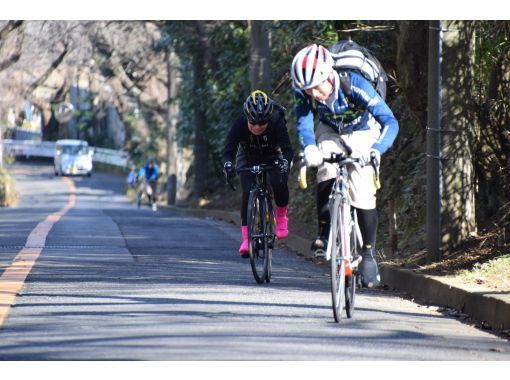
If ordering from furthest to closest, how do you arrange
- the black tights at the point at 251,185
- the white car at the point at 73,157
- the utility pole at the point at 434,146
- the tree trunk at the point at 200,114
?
the white car at the point at 73,157, the tree trunk at the point at 200,114, the black tights at the point at 251,185, the utility pole at the point at 434,146

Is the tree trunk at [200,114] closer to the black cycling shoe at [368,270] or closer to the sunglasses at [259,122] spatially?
the sunglasses at [259,122]

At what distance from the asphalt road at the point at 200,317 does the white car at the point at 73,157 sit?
185 feet

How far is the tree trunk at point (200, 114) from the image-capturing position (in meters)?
32.8

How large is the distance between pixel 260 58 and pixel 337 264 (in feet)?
51.6

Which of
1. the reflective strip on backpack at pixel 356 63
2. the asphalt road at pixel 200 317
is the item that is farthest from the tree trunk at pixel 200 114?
the reflective strip on backpack at pixel 356 63

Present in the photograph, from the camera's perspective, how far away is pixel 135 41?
48250 mm

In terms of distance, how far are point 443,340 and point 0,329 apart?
281 centimetres

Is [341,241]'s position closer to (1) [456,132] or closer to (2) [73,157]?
(1) [456,132]

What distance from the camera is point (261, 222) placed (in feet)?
36.1

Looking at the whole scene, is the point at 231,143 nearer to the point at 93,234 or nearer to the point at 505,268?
the point at 505,268

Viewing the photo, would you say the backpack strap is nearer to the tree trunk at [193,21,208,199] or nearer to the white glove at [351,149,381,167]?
the white glove at [351,149,381,167]

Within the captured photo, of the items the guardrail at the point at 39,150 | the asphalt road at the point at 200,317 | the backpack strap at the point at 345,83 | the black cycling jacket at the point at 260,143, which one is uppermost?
the guardrail at the point at 39,150

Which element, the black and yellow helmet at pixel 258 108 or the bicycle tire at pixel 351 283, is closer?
the bicycle tire at pixel 351 283

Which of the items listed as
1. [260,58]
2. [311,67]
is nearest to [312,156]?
[311,67]
